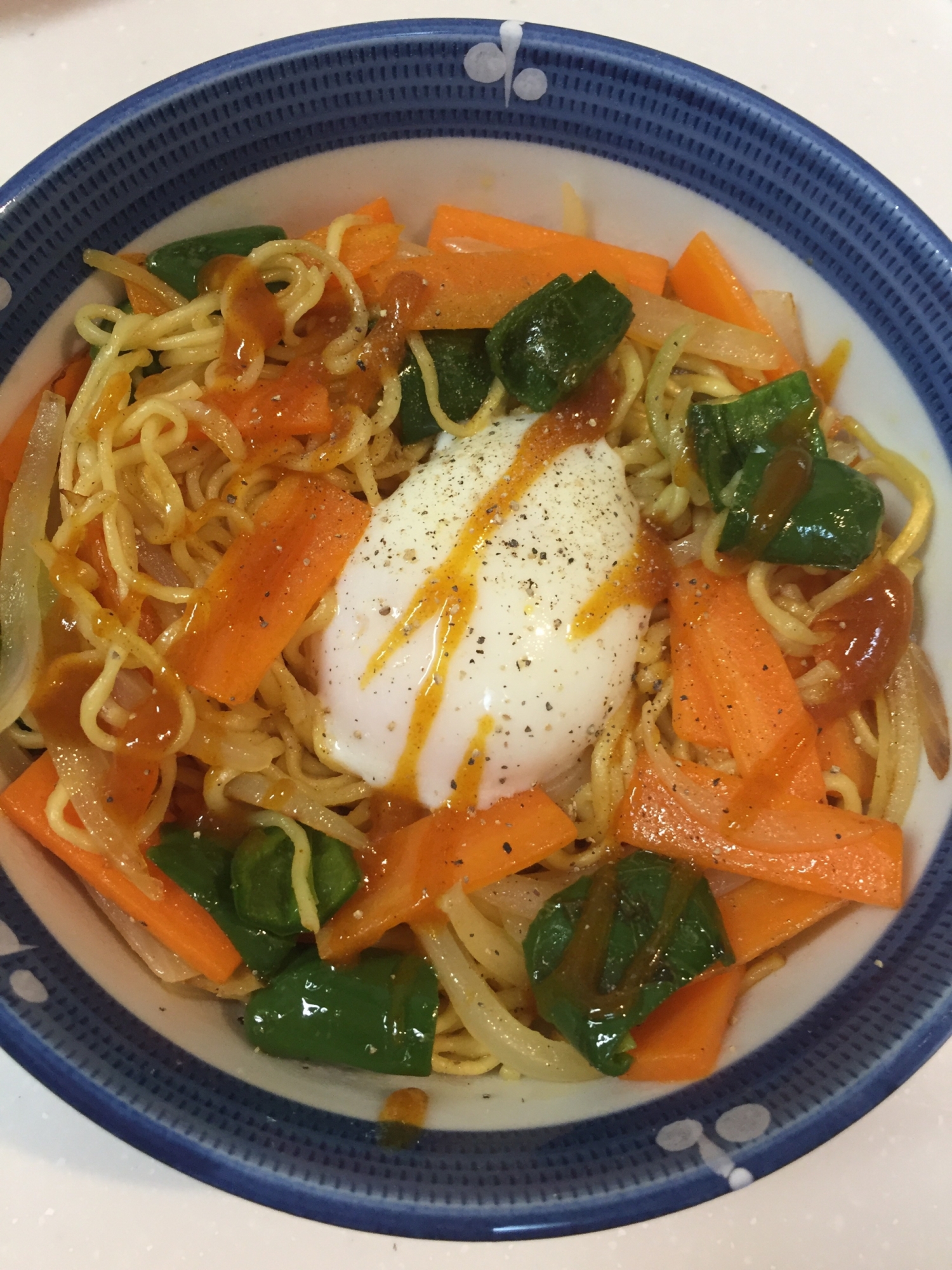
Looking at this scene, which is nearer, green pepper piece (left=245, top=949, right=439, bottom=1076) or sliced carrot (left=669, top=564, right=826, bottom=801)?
green pepper piece (left=245, top=949, right=439, bottom=1076)

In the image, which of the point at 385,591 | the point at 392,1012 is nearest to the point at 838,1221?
the point at 392,1012

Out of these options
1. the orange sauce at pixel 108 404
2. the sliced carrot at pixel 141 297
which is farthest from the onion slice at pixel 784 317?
the orange sauce at pixel 108 404

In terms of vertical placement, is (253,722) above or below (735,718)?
below

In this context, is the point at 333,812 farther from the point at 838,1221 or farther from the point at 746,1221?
the point at 838,1221

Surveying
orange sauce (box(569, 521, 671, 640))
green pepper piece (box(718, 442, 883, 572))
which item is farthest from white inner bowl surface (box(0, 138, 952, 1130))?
orange sauce (box(569, 521, 671, 640))

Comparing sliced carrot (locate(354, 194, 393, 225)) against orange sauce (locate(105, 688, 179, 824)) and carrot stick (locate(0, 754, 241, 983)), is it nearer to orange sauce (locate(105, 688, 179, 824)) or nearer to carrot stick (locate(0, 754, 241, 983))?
orange sauce (locate(105, 688, 179, 824))

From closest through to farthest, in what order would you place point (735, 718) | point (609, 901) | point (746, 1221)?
1. point (746, 1221)
2. point (609, 901)
3. point (735, 718)
